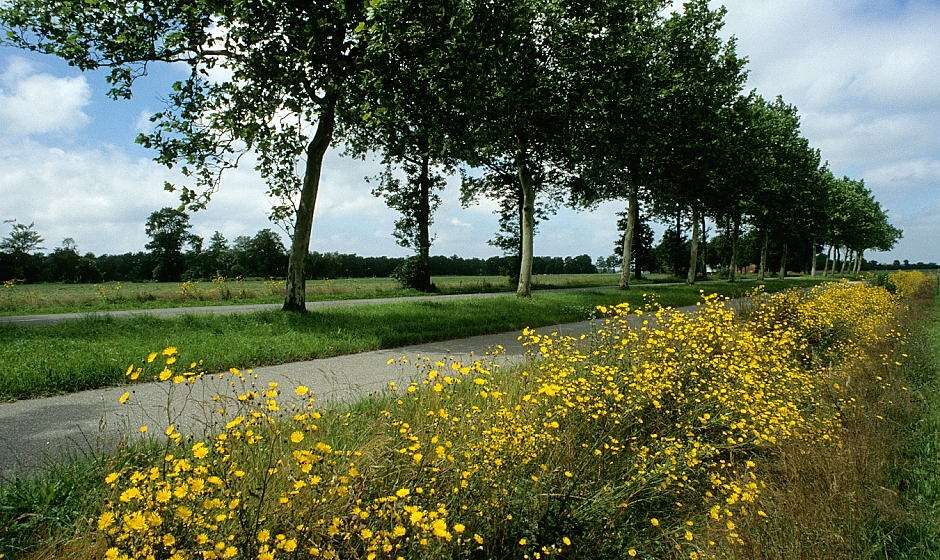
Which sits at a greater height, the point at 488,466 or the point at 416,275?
the point at 416,275

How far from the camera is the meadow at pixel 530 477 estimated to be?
2.77 m

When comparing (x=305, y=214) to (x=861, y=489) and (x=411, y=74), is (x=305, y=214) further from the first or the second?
(x=861, y=489)

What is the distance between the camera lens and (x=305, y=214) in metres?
12.8

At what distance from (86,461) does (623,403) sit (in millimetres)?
5167

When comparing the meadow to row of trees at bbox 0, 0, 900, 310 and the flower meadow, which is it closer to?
the flower meadow

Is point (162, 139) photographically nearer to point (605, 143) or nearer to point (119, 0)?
point (119, 0)

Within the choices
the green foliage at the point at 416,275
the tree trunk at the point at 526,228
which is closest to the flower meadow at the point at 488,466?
the tree trunk at the point at 526,228

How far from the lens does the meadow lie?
277 cm

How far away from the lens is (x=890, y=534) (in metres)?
4.23

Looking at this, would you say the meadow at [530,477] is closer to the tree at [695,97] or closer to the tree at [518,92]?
the tree at [518,92]

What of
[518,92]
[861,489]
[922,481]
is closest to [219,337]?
[861,489]

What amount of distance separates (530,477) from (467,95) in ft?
35.9

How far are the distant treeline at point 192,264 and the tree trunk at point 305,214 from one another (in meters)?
39.6

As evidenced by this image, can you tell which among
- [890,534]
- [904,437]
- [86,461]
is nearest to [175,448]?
[86,461]
